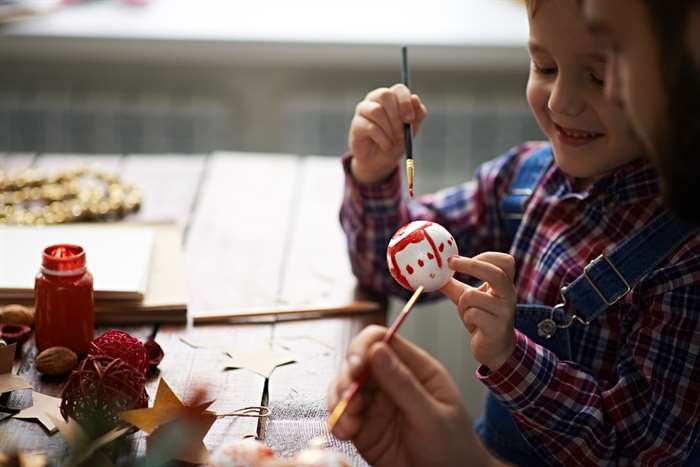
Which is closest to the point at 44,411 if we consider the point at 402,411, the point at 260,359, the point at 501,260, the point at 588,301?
the point at 260,359

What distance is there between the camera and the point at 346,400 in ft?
3.19

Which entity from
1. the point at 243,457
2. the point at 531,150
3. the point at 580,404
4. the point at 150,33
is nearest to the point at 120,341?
the point at 243,457

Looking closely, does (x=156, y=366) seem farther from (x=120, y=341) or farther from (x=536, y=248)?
(x=536, y=248)

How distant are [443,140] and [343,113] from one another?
0.27 metres

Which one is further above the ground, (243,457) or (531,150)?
(531,150)

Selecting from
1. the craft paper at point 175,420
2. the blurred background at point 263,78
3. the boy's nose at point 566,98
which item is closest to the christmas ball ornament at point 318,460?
the craft paper at point 175,420

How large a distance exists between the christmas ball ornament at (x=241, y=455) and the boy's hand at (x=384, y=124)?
2.14 ft

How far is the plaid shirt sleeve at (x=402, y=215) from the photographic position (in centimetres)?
159

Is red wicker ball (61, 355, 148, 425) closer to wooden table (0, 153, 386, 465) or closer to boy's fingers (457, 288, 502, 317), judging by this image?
wooden table (0, 153, 386, 465)

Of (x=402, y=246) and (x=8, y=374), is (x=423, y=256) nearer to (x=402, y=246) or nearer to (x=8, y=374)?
(x=402, y=246)

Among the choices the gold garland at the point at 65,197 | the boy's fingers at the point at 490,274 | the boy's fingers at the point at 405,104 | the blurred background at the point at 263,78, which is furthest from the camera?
the blurred background at the point at 263,78

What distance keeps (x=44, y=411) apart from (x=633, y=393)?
26.2 inches

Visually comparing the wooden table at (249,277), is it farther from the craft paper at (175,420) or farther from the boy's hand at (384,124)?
the boy's hand at (384,124)

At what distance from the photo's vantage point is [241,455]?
0.96 metres
